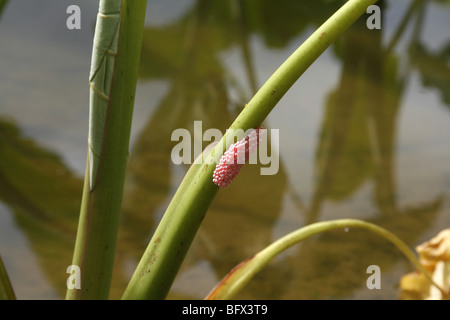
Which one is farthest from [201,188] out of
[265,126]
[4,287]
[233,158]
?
[265,126]

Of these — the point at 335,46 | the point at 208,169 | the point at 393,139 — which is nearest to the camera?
the point at 208,169

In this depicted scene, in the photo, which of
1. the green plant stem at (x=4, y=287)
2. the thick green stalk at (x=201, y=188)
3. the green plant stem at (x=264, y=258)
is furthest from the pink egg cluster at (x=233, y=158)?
the green plant stem at (x=4, y=287)

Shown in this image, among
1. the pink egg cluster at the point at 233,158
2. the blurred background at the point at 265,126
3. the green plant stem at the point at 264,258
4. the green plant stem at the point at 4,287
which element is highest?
the blurred background at the point at 265,126

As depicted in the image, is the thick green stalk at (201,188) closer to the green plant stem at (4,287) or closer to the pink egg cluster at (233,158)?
the pink egg cluster at (233,158)

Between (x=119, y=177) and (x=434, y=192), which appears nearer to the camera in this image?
(x=119, y=177)

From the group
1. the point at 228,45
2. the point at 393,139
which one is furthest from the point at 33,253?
the point at 228,45

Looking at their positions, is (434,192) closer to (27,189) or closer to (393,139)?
(393,139)
